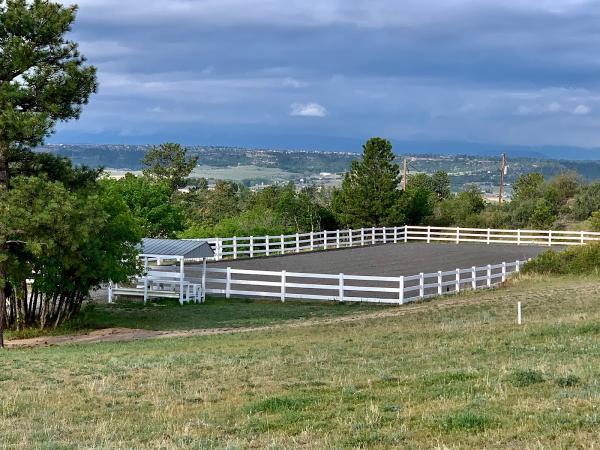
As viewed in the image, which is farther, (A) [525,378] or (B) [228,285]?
(B) [228,285]

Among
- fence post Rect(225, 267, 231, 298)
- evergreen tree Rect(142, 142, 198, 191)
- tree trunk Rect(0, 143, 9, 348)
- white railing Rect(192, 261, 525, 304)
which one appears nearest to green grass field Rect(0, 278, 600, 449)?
tree trunk Rect(0, 143, 9, 348)

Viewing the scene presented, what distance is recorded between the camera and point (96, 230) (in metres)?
23.0

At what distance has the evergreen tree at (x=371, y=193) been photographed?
65938 millimetres

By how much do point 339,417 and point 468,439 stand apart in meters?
1.87

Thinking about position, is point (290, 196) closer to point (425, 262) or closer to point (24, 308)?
point (425, 262)

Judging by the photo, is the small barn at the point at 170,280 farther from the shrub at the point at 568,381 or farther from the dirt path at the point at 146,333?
the shrub at the point at 568,381

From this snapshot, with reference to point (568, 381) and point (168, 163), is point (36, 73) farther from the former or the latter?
point (168, 163)

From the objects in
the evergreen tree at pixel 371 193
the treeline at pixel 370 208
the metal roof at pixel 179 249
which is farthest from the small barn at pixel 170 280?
the evergreen tree at pixel 371 193

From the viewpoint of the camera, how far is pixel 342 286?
3170 cm

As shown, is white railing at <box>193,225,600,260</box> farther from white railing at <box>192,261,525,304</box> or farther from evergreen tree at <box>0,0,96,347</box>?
evergreen tree at <box>0,0,96,347</box>

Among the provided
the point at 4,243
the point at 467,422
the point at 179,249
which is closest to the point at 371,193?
the point at 179,249

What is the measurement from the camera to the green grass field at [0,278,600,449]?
25.8 ft

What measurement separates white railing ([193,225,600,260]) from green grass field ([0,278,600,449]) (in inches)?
1099

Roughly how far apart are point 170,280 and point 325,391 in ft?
75.5
